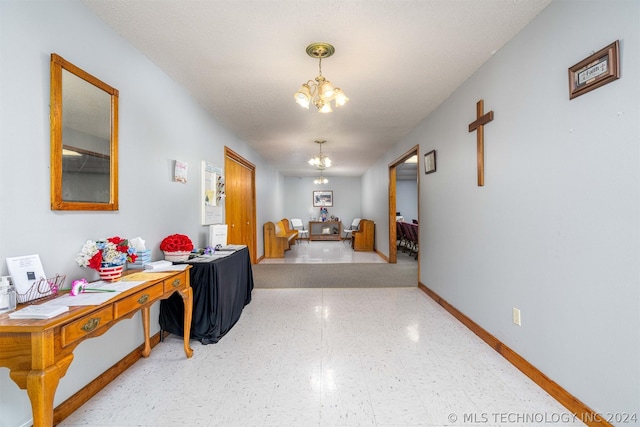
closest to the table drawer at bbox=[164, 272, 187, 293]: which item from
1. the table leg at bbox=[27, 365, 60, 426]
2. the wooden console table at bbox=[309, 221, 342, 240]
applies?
the table leg at bbox=[27, 365, 60, 426]

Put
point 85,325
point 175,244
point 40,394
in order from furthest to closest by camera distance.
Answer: point 175,244 < point 85,325 < point 40,394

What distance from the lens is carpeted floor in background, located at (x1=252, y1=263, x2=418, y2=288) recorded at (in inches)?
190

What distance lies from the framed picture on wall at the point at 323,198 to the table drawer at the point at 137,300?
984 centimetres

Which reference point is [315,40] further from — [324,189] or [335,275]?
[324,189]

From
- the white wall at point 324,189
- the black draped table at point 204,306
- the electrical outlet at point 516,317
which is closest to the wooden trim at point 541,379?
the electrical outlet at point 516,317

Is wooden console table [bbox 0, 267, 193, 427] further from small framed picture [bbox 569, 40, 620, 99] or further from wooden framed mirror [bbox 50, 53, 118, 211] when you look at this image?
small framed picture [bbox 569, 40, 620, 99]

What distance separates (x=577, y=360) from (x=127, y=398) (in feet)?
9.08

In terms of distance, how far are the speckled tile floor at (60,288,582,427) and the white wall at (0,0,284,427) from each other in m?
0.26

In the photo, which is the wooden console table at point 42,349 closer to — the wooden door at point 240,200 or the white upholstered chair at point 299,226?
the wooden door at point 240,200

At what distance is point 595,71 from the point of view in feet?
5.42

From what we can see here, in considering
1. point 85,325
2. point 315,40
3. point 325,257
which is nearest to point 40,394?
point 85,325

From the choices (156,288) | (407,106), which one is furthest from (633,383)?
(407,106)

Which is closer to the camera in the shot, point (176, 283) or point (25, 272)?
point (25, 272)

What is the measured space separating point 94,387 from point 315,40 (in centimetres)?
290
